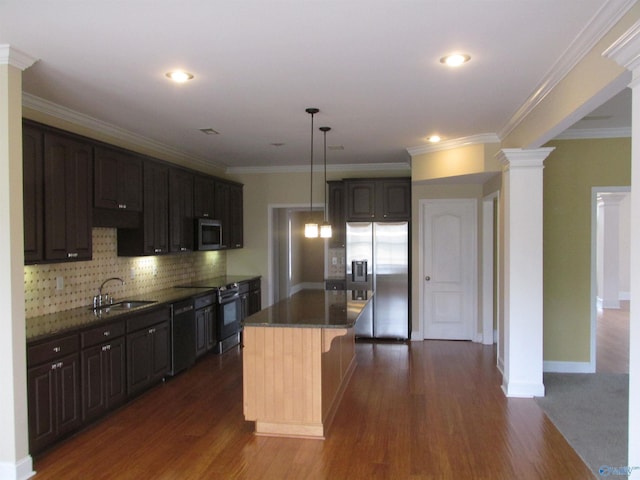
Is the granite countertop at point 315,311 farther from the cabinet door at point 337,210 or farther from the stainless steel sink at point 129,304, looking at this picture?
the cabinet door at point 337,210

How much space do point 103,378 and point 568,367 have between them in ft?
15.4

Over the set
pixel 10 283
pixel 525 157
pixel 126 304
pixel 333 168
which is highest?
pixel 333 168

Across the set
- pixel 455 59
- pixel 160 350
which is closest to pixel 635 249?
A: pixel 455 59

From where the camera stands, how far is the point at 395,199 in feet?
22.4

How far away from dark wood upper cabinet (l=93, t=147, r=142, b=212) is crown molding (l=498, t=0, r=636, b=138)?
3667 mm

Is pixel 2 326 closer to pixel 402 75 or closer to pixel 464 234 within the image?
pixel 402 75

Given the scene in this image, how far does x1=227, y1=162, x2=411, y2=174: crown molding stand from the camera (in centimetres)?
726

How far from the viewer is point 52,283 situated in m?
4.00

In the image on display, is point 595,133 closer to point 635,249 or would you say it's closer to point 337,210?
point 337,210

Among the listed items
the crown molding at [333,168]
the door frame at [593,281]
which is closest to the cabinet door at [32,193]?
the crown molding at [333,168]

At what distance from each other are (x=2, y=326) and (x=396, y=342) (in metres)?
4.95

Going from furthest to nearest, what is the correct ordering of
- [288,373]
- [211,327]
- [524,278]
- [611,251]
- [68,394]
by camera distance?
[611,251] → [211,327] → [524,278] → [288,373] → [68,394]

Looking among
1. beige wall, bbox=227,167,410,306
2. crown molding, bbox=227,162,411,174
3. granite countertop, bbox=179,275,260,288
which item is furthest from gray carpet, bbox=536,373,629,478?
beige wall, bbox=227,167,410,306

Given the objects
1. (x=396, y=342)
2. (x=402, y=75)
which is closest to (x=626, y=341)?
(x=396, y=342)
